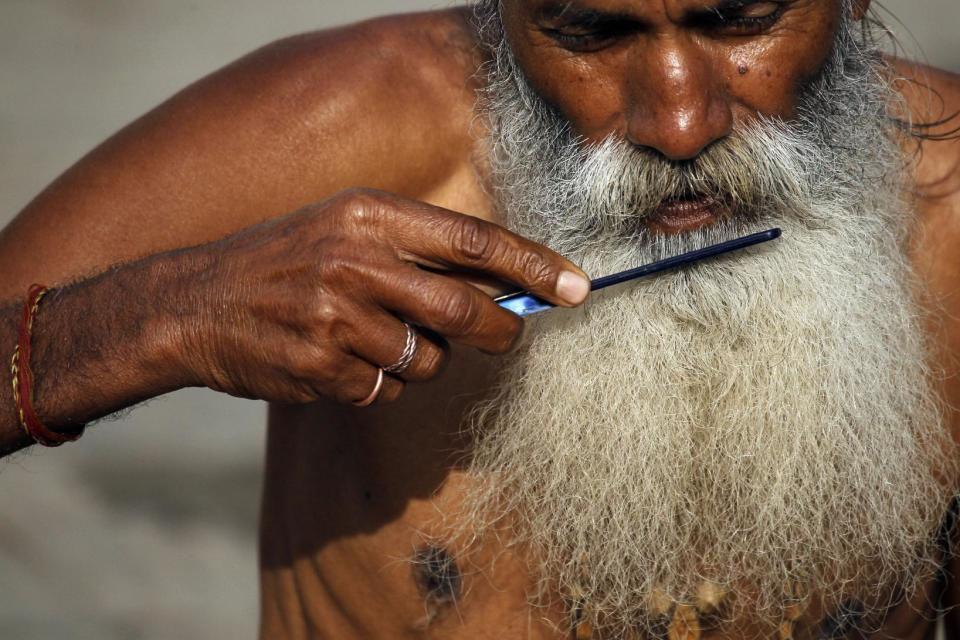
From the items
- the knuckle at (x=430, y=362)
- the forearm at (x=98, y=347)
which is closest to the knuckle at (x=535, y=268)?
the knuckle at (x=430, y=362)

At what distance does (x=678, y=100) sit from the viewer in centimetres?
179

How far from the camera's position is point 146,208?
80.2 inches

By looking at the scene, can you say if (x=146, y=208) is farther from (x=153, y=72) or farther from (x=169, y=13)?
(x=169, y=13)

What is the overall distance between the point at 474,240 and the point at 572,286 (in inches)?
5.5

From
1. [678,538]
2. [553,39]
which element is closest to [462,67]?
[553,39]

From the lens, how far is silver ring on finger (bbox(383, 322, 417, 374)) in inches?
66.5

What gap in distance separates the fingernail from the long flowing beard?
0.75 ft

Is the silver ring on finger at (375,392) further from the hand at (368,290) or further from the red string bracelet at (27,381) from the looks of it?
the red string bracelet at (27,381)

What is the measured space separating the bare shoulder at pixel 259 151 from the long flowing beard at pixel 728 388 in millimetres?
128

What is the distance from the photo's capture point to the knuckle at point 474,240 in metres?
1.66

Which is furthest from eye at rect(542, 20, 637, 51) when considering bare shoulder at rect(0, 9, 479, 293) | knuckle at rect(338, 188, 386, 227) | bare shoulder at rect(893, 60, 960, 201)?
bare shoulder at rect(893, 60, 960, 201)

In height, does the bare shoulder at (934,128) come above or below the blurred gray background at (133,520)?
above

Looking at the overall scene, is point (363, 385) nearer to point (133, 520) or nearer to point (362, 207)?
point (362, 207)

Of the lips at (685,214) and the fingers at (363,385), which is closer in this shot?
the fingers at (363,385)
